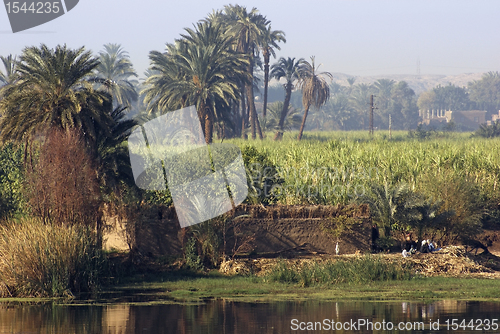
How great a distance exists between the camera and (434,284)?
15.9m

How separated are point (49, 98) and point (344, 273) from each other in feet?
35.4

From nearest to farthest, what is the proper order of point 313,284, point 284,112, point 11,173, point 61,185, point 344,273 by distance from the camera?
point 313,284
point 344,273
point 61,185
point 11,173
point 284,112

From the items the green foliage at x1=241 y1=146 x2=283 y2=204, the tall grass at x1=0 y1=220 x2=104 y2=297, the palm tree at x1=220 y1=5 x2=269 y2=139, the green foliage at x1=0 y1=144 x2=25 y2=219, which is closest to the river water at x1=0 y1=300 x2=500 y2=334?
the tall grass at x1=0 y1=220 x2=104 y2=297

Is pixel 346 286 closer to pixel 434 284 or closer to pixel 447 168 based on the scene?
pixel 434 284

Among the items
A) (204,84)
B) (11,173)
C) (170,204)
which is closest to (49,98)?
(170,204)

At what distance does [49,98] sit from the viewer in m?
19.6

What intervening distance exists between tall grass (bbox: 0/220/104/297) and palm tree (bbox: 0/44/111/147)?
4.91 m

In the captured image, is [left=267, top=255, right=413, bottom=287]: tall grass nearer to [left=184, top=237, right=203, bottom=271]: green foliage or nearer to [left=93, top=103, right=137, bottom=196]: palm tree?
[left=184, top=237, right=203, bottom=271]: green foliage

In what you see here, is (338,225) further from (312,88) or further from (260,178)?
(312,88)

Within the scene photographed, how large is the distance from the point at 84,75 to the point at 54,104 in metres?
1.40

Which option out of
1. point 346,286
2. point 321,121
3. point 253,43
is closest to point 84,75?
point 346,286

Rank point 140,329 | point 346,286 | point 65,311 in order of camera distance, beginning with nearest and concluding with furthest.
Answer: point 140,329, point 65,311, point 346,286

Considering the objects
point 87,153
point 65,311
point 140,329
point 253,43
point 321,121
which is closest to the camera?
point 140,329

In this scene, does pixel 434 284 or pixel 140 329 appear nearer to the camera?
pixel 140 329
